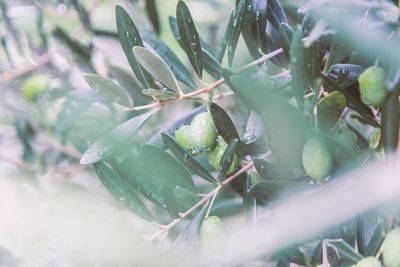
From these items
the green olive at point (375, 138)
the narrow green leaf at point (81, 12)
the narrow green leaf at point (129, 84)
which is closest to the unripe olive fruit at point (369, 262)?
the green olive at point (375, 138)

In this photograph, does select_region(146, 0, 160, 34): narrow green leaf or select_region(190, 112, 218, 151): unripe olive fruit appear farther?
select_region(146, 0, 160, 34): narrow green leaf

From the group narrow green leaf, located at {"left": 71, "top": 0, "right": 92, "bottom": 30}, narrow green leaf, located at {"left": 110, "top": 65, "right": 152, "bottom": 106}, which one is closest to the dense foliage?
narrow green leaf, located at {"left": 110, "top": 65, "right": 152, "bottom": 106}

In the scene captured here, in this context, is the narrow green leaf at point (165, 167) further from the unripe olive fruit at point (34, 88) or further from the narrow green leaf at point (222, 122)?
the unripe olive fruit at point (34, 88)

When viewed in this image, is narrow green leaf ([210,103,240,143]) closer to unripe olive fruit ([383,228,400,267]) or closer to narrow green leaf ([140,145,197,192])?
A: narrow green leaf ([140,145,197,192])

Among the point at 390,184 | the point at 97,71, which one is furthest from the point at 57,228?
the point at 390,184

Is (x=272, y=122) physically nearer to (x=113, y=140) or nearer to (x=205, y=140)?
(x=205, y=140)

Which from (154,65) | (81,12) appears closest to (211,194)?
(154,65)

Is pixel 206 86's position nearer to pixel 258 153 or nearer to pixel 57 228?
pixel 258 153
